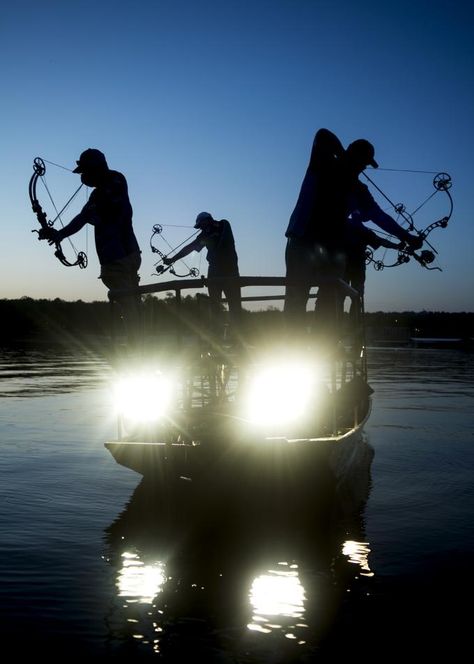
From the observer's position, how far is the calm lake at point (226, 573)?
3.68 meters

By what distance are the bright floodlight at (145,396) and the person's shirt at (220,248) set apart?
377cm

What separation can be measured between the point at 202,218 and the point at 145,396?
457 cm

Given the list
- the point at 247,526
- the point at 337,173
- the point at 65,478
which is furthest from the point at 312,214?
the point at 65,478

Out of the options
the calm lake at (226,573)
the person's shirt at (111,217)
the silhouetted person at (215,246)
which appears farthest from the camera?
the silhouetted person at (215,246)

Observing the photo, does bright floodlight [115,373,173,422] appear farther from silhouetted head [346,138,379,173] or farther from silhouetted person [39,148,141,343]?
silhouetted head [346,138,379,173]

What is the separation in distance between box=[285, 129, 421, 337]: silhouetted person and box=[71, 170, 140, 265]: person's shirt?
208 cm

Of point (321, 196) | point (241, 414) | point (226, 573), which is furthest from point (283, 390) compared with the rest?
point (226, 573)

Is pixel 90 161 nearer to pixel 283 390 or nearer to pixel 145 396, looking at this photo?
pixel 145 396

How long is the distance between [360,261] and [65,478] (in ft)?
17.1

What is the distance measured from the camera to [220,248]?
431 inches

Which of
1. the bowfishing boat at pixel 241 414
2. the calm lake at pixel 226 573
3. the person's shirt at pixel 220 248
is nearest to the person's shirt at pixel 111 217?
the bowfishing boat at pixel 241 414

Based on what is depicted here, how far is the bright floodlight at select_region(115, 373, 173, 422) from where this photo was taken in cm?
677

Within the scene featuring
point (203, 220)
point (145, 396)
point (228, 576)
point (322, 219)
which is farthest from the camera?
point (203, 220)

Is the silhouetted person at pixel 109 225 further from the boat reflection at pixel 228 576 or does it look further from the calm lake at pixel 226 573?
the boat reflection at pixel 228 576
